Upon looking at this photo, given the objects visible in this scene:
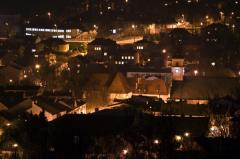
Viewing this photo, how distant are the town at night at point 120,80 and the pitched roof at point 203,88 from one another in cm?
2

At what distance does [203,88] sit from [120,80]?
1.85 m

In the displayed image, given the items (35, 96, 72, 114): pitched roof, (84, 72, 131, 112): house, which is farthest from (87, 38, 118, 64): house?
(35, 96, 72, 114): pitched roof

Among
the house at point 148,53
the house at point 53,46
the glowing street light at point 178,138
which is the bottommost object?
the glowing street light at point 178,138

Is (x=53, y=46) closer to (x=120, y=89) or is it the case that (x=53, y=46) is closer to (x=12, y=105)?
(x=120, y=89)

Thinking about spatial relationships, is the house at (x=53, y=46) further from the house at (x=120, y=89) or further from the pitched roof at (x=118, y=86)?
the pitched roof at (x=118, y=86)

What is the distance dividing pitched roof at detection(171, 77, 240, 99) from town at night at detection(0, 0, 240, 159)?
23 mm

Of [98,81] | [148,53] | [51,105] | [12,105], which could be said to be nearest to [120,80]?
[98,81]

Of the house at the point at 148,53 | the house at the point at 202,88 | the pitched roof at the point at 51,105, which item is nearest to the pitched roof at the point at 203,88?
the house at the point at 202,88

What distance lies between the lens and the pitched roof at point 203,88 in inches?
492

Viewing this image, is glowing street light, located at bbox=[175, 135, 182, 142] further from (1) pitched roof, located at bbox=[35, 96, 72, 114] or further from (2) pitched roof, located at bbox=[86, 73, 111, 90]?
(2) pitched roof, located at bbox=[86, 73, 111, 90]

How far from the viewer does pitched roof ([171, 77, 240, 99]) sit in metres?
12.5

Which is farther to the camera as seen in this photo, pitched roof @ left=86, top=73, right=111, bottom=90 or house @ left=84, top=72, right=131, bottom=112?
pitched roof @ left=86, top=73, right=111, bottom=90

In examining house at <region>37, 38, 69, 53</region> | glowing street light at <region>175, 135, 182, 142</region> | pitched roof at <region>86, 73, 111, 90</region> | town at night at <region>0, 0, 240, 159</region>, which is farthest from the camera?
house at <region>37, 38, 69, 53</region>

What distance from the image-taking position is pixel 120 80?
1310cm
